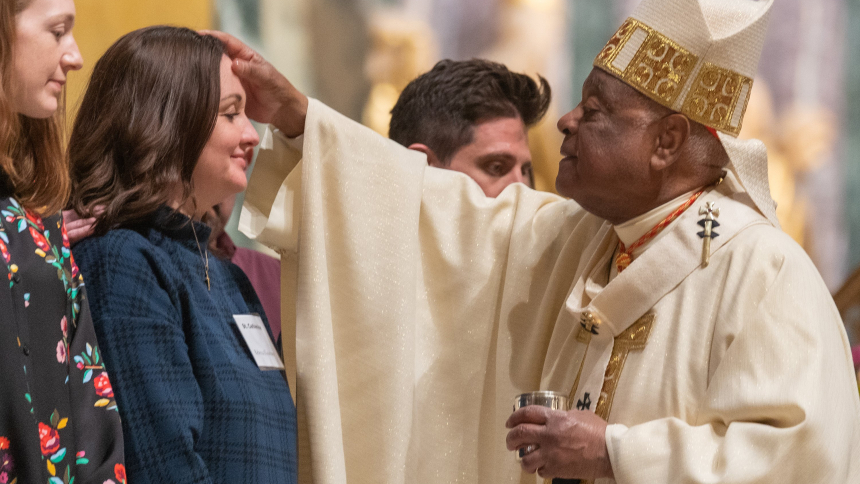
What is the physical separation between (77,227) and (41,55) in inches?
19.9

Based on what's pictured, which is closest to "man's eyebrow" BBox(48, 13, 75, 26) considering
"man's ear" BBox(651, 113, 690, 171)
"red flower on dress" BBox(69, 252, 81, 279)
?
"red flower on dress" BBox(69, 252, 81, 279)

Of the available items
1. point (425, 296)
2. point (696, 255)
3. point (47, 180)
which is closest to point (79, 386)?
point (47, 180)

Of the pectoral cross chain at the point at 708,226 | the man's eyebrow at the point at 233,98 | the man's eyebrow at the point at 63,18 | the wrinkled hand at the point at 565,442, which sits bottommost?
the wrinkled hand at the point at 565,442

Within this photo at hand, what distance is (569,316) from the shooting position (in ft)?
9.04

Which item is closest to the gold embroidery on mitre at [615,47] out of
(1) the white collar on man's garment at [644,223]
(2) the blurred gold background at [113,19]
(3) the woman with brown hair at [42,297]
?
(1) the white collar on man's garment at [644,223]

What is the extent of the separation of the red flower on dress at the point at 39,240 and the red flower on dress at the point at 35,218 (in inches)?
0.9

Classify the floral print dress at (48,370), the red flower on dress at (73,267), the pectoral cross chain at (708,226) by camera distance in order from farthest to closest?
1. the pectoral cross chain at (708,226)
2. the red flower on dress at (73,267)
3. the floral print dress at (48,370)

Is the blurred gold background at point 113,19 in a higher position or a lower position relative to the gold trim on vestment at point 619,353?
higher

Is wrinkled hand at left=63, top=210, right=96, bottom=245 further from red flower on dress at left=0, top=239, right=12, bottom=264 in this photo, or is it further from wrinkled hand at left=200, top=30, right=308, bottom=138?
wrinkled hand at left=200, top=30, right=308, bottom=138

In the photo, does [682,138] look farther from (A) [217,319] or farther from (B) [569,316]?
(A) [217,319]

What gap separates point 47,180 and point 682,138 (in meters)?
1.52

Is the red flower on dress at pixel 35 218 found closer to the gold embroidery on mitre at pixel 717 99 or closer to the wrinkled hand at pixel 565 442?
the wrinkled hand at pixel 565 442

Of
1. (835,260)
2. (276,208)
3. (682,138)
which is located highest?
(682,138)

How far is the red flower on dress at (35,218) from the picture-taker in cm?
200
